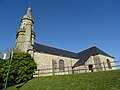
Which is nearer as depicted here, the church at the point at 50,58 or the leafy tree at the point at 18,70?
the leafy tree at the point at 18,70

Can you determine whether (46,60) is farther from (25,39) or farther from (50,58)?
(25,39)

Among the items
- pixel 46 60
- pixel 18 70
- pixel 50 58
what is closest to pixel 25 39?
pixel 46 60

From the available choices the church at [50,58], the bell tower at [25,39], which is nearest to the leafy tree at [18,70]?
the church at [50,58]

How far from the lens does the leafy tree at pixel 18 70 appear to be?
59.3ft

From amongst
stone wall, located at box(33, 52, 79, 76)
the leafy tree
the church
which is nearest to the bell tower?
the church

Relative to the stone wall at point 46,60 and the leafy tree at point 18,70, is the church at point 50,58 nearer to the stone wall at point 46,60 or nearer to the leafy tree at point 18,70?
the stone wall at point 46,60

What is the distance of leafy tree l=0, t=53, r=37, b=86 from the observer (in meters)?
18.1

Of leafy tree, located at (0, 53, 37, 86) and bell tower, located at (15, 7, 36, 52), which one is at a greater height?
bell tower, located at (15, 7, 36, 52)

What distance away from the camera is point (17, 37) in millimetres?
29906

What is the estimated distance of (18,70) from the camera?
61.7 ft

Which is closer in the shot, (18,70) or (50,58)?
(18,70)

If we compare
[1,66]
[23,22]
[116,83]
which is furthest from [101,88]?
[23,22]

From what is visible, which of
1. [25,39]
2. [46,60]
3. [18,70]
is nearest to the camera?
[18,70]

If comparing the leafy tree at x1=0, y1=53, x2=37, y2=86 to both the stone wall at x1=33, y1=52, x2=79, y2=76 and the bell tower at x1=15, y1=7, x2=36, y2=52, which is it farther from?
the bell tower at x1=15, y1=7, x2=36, y2=52
